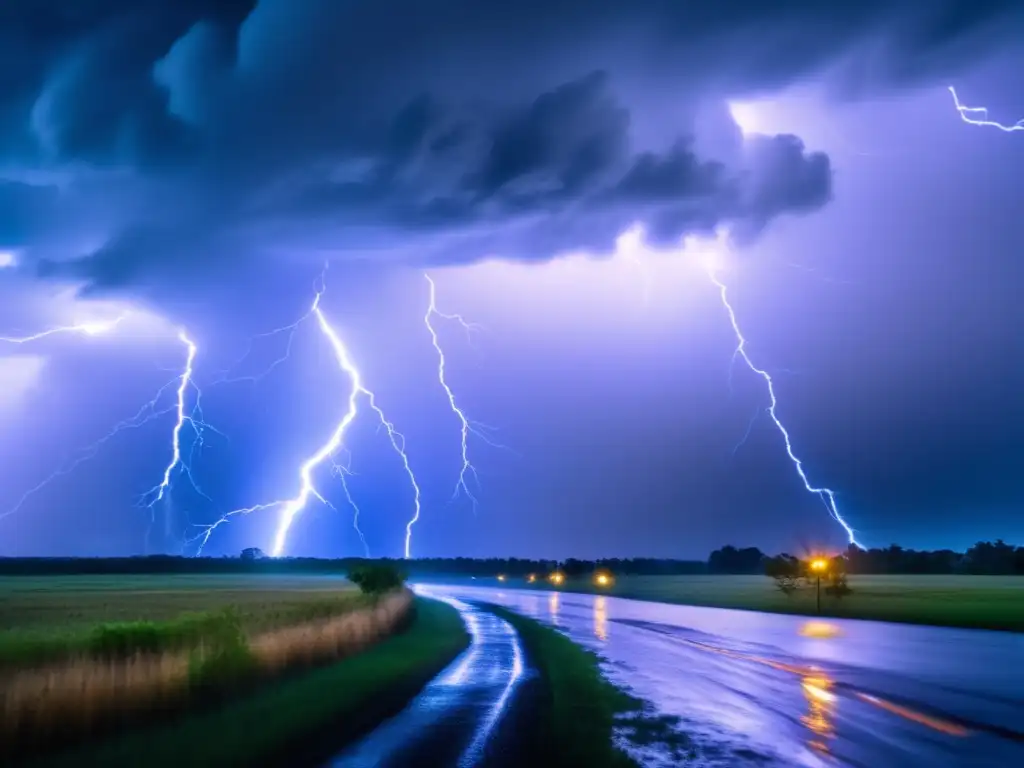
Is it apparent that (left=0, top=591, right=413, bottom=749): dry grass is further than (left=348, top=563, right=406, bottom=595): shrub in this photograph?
No

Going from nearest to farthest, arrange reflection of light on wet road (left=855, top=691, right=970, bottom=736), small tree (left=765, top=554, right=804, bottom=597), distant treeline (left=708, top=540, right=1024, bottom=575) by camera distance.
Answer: reflection of light on wet road (left=855, top=691, right=970, bottom=736), small tree (left=765, top=554, right=804, bottom=597), distant treeline (left=708, top=540, right=1024, bottom=575)

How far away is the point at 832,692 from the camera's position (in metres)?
17.0

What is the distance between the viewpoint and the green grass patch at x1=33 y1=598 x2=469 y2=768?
34.2 feet

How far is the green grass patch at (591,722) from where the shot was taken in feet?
34.8

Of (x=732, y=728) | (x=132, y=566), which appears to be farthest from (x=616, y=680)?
(x=132, y=566)

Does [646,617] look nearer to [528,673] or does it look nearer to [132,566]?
[528,673]

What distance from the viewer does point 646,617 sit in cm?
4791

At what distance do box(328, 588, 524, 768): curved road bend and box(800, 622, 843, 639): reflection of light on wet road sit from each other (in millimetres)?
15855

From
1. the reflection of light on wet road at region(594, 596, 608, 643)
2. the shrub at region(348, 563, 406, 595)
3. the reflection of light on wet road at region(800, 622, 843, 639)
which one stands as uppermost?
the shrub at region(348, 563, 406, 595)

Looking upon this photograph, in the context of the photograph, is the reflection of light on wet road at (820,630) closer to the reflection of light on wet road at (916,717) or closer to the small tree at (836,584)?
the reflection of light on wet road at (916,717)

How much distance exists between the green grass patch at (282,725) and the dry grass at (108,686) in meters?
0.64

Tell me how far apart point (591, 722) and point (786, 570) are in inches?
2725

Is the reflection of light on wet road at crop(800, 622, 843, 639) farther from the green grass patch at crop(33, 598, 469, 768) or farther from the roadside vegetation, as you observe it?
the roadside vegetation

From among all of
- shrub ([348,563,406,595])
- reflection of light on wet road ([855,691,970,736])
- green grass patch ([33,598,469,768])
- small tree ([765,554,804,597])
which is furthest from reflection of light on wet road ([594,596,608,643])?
small tree ([765,554,804,597])
